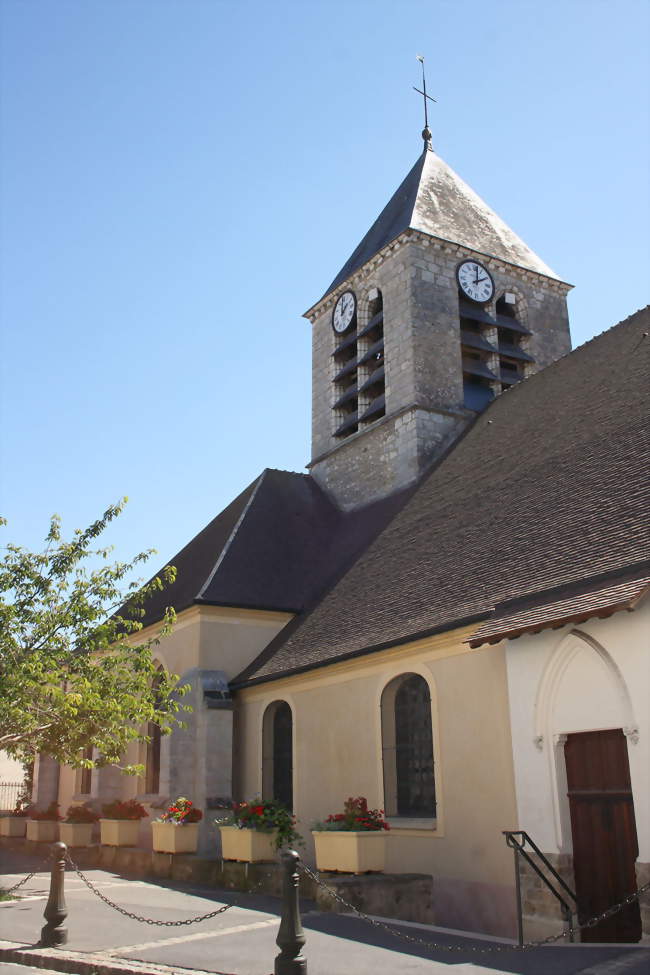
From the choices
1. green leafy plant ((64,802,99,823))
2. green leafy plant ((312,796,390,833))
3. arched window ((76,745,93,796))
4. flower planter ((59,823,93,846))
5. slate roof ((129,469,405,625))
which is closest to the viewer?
green leafy plant ((312,796,390,833))

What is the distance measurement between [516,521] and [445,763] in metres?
3.39

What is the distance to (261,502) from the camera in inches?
815

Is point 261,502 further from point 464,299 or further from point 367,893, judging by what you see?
point 367,893

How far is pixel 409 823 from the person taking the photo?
11461 mm

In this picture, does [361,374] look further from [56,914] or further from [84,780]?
[56,914]

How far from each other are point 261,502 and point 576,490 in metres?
10.3

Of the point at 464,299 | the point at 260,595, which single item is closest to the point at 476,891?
the point at 260,595

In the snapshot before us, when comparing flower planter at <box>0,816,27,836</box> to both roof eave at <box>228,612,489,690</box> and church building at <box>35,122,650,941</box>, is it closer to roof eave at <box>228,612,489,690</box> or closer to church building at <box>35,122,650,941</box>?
church building at <box>35,122,650,941</box>

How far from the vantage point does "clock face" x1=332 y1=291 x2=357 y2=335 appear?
76.0 ft

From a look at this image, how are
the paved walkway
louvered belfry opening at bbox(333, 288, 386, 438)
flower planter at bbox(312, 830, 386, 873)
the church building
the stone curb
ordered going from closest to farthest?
the paved walkway, the stone curb, the church building, flower planter at bbox(312, 830, 386, 873), louvered belfry opening at bbox(333, 288, 386, 438)

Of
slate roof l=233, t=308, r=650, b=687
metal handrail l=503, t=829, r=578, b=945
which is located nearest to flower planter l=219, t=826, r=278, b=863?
slate roof l=233, t=308, r=650, b=687

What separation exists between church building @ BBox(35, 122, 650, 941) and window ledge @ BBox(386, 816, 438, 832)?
0.05 m

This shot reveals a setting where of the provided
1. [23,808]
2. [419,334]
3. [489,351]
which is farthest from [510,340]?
[23,808]

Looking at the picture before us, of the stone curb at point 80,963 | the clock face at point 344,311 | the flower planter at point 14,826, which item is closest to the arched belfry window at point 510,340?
the clock face at point 344,311
